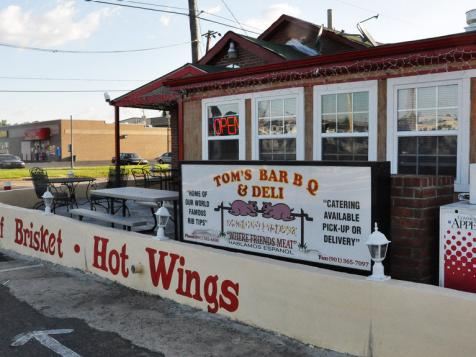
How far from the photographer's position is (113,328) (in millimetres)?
5008

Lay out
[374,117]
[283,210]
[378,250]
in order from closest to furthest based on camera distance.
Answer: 1. [378,250]
2. [283,210]
3. [374,117]

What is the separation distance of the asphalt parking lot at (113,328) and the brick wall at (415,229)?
4.09ft

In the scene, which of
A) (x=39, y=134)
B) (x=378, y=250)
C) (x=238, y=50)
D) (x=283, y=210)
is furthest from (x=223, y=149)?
(x=39, y=134)

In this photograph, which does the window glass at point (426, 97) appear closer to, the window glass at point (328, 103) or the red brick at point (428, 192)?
the window glass at point (328, 103)

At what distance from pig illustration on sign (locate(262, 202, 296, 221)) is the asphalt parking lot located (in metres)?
1.22

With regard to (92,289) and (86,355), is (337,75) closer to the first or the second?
(92,289)

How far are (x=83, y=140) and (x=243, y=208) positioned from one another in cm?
6094

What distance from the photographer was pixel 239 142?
9.27 metres

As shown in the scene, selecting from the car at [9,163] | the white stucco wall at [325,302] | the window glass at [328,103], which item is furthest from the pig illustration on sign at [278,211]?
the car at [9,163]

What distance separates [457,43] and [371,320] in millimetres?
3979

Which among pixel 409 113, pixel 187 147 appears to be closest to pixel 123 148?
pixel 187 147

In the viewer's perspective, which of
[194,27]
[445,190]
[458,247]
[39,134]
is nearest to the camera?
[458,247]

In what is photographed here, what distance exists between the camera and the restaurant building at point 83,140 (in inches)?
2459

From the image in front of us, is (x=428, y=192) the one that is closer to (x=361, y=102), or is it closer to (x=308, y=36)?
(x=361, y=102)
